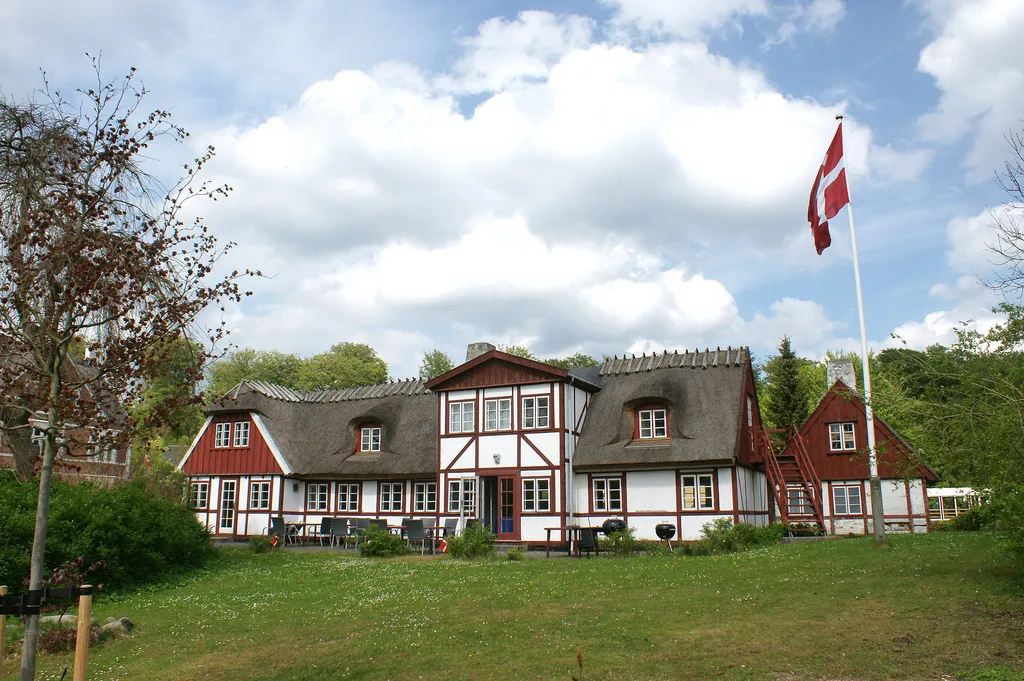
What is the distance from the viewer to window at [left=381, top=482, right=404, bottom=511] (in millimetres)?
31359

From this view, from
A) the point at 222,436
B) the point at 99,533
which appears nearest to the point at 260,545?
the point at 99,533

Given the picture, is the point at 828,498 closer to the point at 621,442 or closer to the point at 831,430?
the point at 831,430

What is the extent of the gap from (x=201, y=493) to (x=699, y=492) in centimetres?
2132

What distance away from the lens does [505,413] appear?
28.7 metres

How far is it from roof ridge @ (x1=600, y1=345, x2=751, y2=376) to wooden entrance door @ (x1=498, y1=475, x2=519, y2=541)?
580 cm

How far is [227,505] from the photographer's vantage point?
112 ft

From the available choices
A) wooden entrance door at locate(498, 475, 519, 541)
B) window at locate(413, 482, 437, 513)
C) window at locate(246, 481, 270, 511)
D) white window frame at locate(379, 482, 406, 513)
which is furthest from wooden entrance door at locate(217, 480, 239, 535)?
wooden entrance door at locate(498, 475, 519, 541)

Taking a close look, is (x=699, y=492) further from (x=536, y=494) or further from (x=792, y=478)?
(x=792, y=478)

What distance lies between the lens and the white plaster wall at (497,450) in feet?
92.8

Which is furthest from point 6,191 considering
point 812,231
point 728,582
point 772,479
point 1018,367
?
point 772,479

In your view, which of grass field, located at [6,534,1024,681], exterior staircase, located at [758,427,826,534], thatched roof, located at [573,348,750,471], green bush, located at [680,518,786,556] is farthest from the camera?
exterior staircase, located at [758,427,826,534]

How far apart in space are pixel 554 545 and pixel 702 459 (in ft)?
18.7

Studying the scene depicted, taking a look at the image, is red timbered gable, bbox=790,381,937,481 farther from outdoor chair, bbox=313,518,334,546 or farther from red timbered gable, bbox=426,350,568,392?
outdoor chair, bbox=313,518,334,546

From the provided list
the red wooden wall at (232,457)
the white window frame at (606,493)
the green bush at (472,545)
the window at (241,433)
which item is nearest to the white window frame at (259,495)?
the red wooden wall at (232,457)
